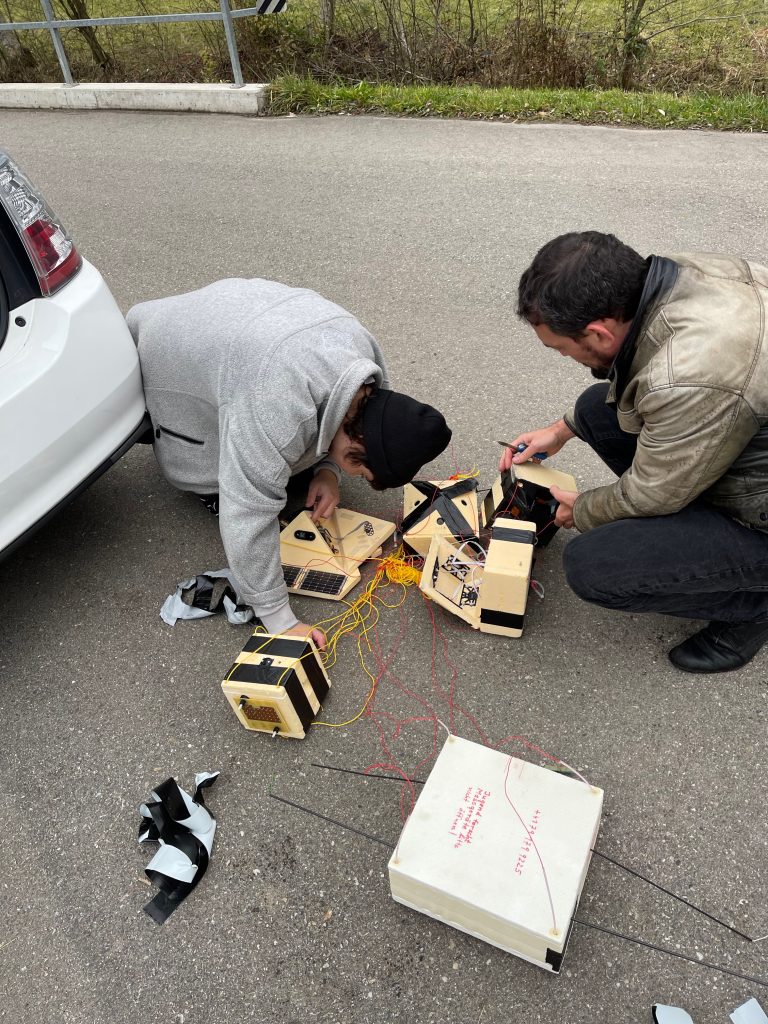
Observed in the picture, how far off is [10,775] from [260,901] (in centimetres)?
92

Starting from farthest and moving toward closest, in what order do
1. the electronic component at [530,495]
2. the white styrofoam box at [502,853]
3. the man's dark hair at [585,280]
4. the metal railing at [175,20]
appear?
1. the metal railing at [175,20]
2. the electronic component at [530,495]
3. the man's dark hair at [585,280]
4. the white styrofoam box at [502,853]

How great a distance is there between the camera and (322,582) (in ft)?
8.26

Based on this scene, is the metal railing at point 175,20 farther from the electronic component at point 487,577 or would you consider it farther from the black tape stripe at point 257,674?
the black tape stripe at point 257,674

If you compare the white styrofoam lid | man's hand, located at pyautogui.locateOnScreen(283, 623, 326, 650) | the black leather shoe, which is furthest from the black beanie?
the black leather shoe

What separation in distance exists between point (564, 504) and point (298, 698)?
3.56 ft

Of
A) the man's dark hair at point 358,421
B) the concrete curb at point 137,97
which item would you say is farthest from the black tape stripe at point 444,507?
the concrete curb at point 137,97

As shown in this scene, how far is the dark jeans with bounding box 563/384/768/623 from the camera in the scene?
194 centimetres

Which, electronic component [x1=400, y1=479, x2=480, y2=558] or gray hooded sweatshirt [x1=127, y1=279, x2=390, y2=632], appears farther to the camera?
electronic component [x1=400, y1=479, x2=480, y2=558]

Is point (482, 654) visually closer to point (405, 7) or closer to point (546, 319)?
point (546, 319)

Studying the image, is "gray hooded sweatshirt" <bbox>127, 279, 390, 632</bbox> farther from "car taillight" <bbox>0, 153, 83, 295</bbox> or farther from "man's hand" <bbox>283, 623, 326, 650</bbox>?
"car taillight" <bbox>0, 153, 83, 295</bbox>

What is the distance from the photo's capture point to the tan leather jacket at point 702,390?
5.42 feet

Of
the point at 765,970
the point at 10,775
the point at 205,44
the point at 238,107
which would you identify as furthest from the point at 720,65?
the point at 10,775

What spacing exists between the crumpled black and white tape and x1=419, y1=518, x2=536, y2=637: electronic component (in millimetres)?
968

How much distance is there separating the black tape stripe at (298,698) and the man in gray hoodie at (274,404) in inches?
10.5
